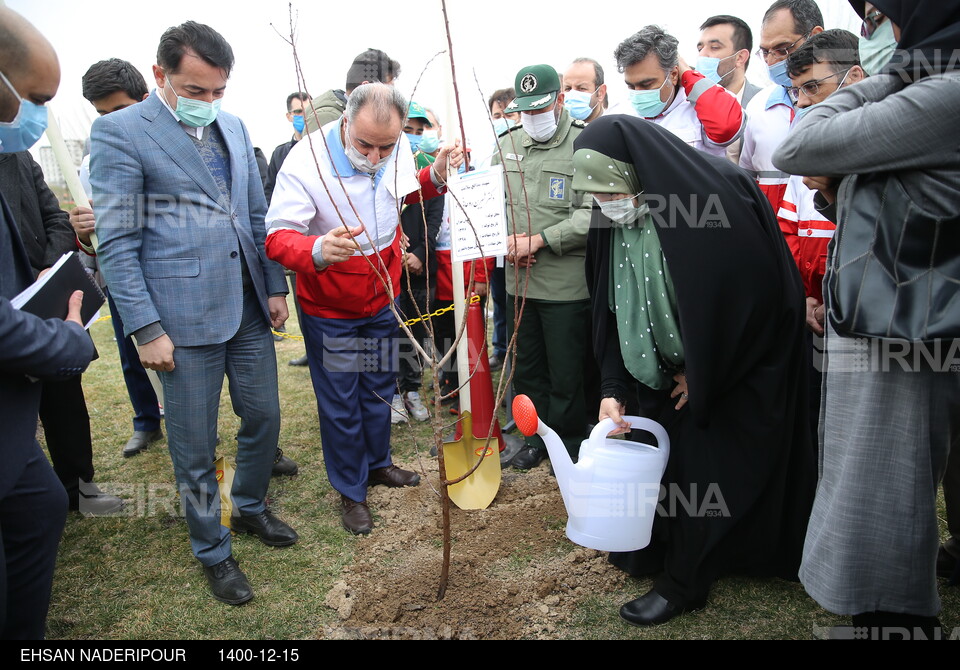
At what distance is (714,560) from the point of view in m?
2.41

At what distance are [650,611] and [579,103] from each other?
347cm

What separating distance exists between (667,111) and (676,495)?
230cm

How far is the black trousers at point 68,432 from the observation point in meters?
3.35

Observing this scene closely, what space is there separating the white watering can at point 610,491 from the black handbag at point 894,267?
3.05 feet

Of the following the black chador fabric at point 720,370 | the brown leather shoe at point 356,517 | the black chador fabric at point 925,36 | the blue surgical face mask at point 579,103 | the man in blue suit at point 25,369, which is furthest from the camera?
the blue surgical face mask at point 579,103

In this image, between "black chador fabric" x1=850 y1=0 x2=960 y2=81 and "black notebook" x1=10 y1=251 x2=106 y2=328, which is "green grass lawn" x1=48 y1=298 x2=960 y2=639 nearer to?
"black notebook" x1=10 y1=251 x2=106 y2=328

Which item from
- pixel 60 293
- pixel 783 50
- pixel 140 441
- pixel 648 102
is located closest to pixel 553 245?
pixel 648 102

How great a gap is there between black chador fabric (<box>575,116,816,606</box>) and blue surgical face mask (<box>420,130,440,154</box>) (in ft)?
11.4

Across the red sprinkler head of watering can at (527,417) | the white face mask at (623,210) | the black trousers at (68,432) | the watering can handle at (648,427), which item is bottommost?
the black trousers at (68,432)

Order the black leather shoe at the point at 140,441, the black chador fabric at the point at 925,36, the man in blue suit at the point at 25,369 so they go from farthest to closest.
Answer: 1. the black leather shoe at the point at 140,441
2. the man in blue suit at the point at 25,369
3. the black chador fabric at the point at 925,36

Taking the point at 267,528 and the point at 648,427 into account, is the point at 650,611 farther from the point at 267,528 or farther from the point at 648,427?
the point at 267,528

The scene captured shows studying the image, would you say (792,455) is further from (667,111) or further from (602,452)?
(667,111)

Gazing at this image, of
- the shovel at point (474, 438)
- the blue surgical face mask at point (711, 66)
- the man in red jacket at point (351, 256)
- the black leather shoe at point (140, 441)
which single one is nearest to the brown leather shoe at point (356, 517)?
the man in red jacket at point (351, 256)

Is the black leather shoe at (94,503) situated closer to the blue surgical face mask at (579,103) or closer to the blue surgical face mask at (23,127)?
the blue surgical face mask at (23,127)
